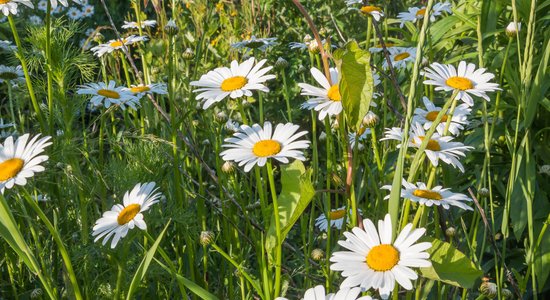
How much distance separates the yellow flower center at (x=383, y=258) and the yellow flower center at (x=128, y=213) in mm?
462

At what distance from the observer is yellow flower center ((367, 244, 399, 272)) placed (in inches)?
39.6

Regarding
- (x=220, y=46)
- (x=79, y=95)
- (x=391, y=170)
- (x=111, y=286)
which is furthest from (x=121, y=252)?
(x=220, y=46)

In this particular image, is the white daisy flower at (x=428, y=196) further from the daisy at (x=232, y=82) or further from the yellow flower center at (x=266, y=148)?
the daisy at (x=232, y=82)

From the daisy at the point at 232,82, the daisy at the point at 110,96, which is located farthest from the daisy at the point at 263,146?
the daisy at the point at 110,96

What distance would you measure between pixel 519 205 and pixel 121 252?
1.12 metres

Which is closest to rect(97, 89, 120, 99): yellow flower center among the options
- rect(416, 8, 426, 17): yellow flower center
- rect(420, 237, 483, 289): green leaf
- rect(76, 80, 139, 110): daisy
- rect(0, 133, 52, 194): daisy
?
rect(76, 80, 139, 110): daisy

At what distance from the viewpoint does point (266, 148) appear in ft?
4.00

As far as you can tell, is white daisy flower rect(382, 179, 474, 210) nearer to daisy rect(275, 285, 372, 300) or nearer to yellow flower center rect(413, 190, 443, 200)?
yellow flower center rect(413, 190, 443, 200)

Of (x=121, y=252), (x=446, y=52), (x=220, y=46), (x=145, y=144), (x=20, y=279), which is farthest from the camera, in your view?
(x=220, y=46)

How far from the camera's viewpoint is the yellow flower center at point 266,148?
121 centimetres

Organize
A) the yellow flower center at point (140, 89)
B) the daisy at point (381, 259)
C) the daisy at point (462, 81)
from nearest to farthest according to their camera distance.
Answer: the daisy at point (381, 259)
the daisy at point (462, 81)
the yellow flower center at point (140, 89)

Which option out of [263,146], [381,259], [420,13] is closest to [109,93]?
[263,146]

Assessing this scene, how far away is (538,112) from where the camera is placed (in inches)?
87.0

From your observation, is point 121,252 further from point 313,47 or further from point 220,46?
point 220,46
